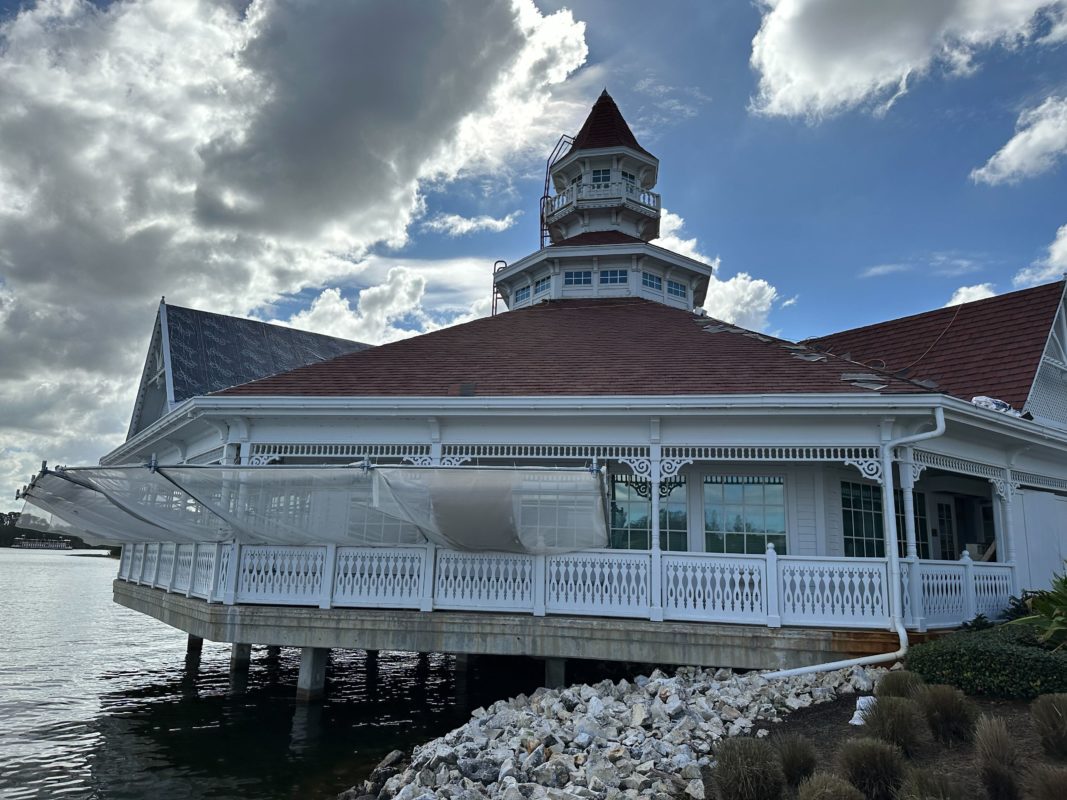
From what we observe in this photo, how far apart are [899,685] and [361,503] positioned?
6.78 m

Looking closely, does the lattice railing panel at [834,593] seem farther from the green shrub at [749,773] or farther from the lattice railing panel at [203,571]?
the lattice railing panel at [203,571]

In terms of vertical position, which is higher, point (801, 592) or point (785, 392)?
point (785, 392)

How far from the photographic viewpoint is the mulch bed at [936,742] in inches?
241

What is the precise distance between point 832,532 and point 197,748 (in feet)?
34.0

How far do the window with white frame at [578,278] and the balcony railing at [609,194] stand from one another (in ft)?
10.1

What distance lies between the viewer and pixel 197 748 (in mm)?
10617

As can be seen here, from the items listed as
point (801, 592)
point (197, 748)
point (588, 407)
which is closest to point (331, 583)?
point (197, 748)

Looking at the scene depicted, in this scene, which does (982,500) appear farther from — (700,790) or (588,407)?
(700,790)

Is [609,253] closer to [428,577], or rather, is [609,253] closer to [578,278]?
[578,278]

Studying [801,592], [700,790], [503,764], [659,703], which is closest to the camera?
[700,790]

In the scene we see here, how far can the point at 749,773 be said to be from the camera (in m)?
5.91

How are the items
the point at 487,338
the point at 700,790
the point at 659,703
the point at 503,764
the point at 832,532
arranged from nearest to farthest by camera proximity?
the point at 700,790, the point at 503,764, the point at 659,703, the point at 832,532, the point at 487,338

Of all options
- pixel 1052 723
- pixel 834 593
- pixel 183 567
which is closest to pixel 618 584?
pixel 834 593

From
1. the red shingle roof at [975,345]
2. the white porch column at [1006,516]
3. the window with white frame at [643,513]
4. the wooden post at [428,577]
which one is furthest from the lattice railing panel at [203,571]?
the red shingle roof at [975,345]
